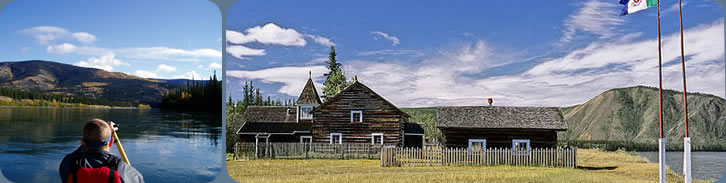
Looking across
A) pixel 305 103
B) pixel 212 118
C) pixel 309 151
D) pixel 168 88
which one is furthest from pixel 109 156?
pixel 305 103

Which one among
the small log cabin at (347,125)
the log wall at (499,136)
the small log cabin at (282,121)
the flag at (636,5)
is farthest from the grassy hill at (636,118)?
the flag at (636,5)

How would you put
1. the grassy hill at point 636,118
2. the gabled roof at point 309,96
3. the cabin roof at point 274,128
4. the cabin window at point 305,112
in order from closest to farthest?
1. the cabin roof at point 274,128
2. the gabled roof at point 309,96
3. the cabin window at point 305,112
4. the grassy hill at point 636,118

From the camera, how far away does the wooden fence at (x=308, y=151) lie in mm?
16344

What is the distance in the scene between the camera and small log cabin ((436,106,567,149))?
15070 millimetres

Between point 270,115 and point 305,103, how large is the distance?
1596 mm

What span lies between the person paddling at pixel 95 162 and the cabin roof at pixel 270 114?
1723cm

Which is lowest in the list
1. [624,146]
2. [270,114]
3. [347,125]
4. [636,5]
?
[624,146]

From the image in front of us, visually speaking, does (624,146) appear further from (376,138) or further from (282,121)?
(282,121)

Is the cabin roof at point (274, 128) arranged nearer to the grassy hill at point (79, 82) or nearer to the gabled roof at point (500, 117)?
the gabled roof at point (500, 117)

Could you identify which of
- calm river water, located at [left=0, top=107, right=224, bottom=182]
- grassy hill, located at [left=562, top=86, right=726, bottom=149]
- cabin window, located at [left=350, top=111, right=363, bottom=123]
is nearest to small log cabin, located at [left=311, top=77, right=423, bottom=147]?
cabin window, located at [left=350, top=111, right=363, bottom=123]

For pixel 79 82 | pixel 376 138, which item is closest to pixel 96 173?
pixel 79 82

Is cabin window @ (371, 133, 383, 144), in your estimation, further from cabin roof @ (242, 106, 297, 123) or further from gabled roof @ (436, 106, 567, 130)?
cabin roof @ (242, 106, 297, 123)

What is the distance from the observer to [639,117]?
154ft

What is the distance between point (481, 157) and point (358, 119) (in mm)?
5504
